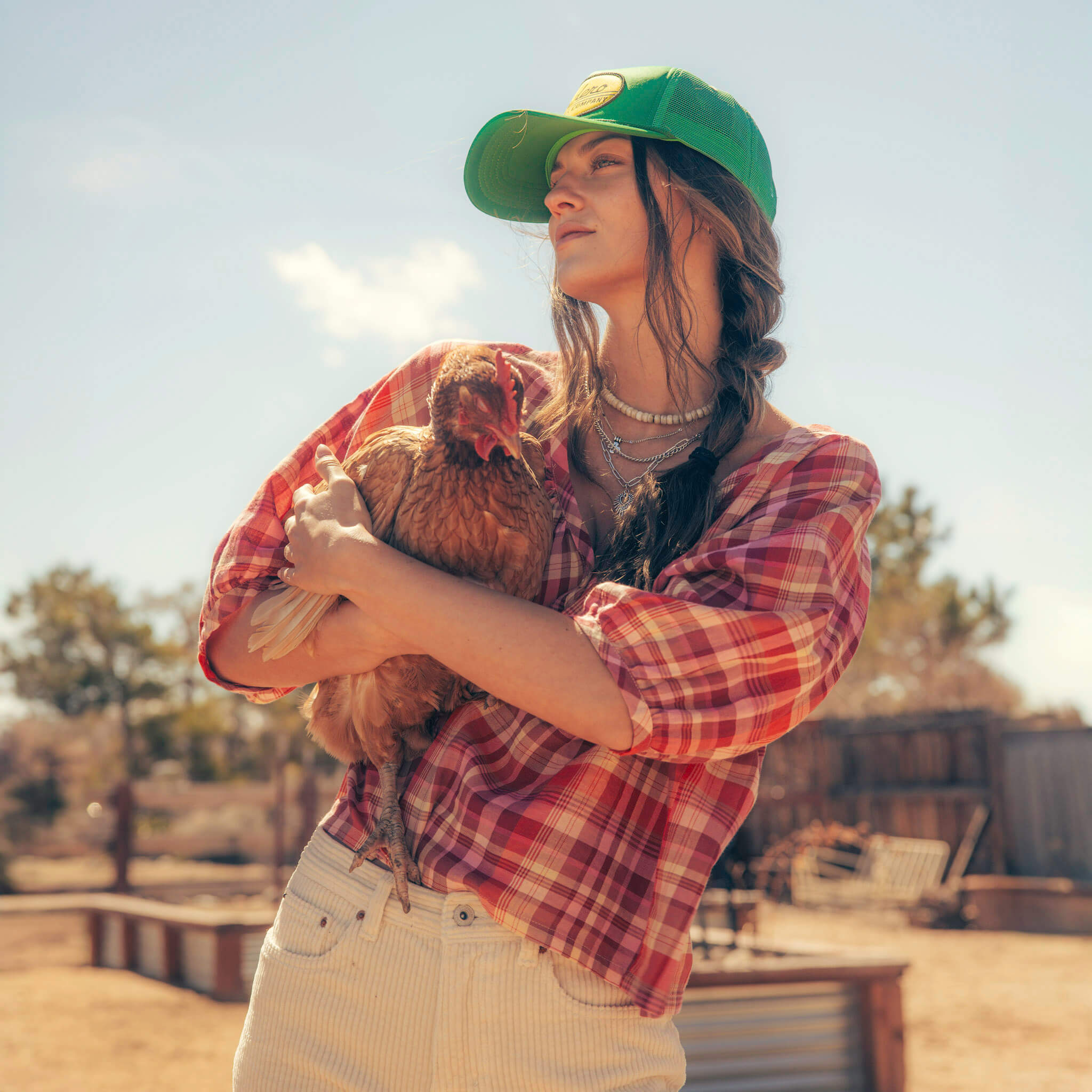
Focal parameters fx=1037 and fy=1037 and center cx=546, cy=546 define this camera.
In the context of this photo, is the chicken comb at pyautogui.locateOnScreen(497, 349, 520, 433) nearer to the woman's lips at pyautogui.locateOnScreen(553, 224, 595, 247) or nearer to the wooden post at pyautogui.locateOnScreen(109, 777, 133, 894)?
the woman's lips at pyautogui.locateOnScreen(553, 224, 595, 247)

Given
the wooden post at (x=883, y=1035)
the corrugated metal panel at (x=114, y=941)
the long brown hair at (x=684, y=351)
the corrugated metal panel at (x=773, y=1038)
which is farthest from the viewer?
the corrugated metal panel at (x=114, y=941)

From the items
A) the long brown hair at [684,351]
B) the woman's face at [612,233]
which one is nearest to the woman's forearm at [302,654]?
the long brown hair at [684,351]

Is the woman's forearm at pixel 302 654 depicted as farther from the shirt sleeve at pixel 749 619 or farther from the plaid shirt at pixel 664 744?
the shirt sleeve at pixel 749 619

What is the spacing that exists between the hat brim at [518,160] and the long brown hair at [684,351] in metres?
0.12

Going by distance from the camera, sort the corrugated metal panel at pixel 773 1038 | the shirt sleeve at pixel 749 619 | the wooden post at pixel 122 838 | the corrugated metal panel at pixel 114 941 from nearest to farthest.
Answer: the shirt sleeve at pixel 749 619
the corrugated metal panel at pixel 773 1038
the corrugated metal panel at pixel 114 941
the wooden post at pixel 122 838

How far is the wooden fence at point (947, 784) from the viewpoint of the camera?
44.4 feet

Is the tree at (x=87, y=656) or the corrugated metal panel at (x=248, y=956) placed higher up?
the tree at (x=87, y=656)

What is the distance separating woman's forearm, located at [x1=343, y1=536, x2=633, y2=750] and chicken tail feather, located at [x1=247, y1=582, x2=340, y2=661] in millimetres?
208

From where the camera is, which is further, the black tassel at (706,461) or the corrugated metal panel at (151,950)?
the corrugated metal panel at (151,950)

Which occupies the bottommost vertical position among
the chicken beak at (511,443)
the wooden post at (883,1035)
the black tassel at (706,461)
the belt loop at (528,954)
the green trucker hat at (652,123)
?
the wooden post at (883,1035)

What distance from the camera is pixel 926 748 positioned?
14.7 meters

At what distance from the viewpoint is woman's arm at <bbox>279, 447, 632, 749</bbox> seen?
1352 mm

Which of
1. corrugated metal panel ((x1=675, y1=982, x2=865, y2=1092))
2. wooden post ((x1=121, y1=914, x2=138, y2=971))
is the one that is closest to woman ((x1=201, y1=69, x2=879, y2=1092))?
corrugated metal panel ((x1=675, y1=982, x2=865, y2=1092))

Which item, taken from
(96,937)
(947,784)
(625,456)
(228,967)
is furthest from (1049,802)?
(625,456)
